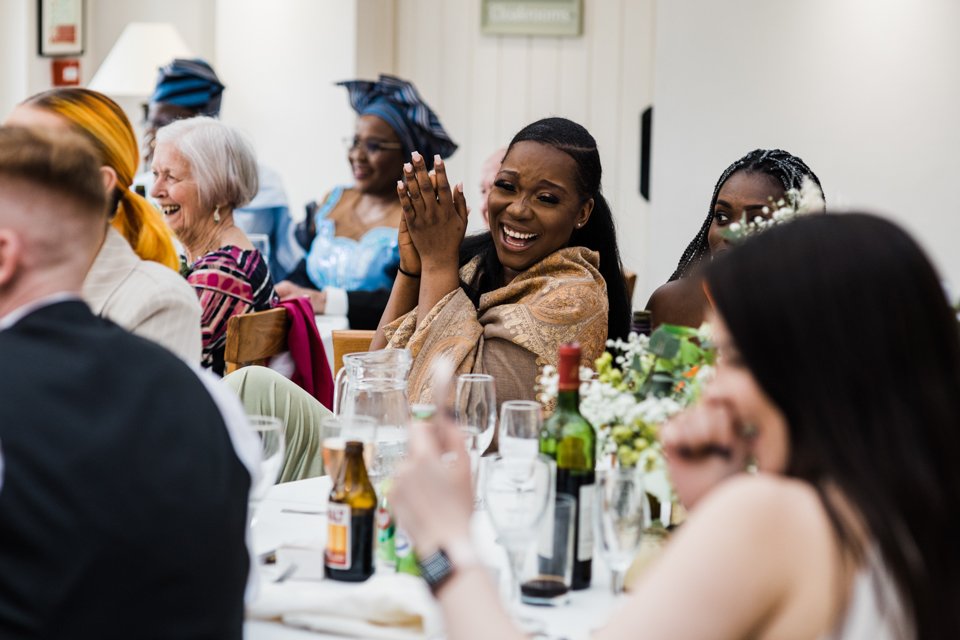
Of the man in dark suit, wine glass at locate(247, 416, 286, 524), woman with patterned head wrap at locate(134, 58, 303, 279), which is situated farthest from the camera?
woman with patterned head wrap at locate(134, 58, 303, 279)

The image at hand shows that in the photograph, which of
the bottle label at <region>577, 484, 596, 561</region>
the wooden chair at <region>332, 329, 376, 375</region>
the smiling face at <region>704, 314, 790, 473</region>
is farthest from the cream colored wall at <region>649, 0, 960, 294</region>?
the smiling face at <region>704, 314, 790, 473</region>

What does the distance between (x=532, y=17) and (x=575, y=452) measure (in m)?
4.85

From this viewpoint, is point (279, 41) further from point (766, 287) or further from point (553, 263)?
point (766, 287)

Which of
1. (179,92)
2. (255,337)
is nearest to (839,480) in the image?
(255,337)

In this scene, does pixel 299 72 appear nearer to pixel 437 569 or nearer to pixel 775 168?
pixel 775 168

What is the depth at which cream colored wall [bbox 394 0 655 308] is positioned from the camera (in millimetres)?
6152

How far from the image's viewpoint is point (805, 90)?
4.60m

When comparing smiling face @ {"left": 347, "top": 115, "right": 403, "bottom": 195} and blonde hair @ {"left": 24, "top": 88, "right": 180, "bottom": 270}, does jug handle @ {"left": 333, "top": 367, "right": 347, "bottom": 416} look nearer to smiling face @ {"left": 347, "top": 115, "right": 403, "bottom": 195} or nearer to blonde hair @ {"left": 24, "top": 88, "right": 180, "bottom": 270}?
blonde hair @ {"left": 24, "top": 88, "right": 180, "bottom": 270}

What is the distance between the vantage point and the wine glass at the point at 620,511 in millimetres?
1480

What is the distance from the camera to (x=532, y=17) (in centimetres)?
623

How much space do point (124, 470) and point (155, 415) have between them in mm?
64

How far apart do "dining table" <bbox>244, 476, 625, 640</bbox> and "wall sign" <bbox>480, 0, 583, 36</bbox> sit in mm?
4574

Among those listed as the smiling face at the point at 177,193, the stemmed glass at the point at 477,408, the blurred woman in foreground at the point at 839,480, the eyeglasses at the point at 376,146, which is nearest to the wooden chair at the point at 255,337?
the smiling face at the point at 177,193

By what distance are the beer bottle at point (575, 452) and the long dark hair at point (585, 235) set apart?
1.14 metres
